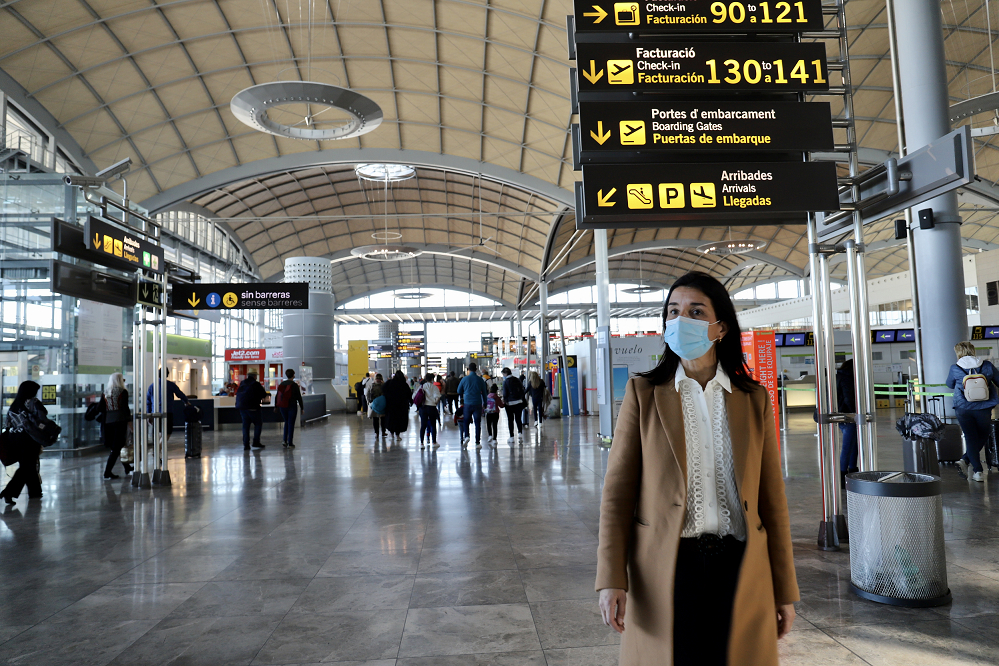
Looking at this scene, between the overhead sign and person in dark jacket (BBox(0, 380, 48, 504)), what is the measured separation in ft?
24.0

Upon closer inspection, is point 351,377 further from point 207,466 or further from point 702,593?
point 702,593

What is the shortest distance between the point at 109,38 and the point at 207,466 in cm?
1427

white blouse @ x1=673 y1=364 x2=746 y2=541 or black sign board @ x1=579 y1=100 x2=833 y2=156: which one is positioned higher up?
black sign board @ x1=579 y1=100 x2=833 y2=156

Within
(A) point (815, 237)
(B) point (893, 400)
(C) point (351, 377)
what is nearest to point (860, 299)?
(A) point (815, 237)

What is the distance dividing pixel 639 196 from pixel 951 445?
6605mm

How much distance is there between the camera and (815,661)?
3.39 m

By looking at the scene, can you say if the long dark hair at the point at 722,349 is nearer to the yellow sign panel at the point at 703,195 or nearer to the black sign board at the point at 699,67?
the yellow sign panel at the point at 703,195

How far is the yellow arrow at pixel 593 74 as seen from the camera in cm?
529

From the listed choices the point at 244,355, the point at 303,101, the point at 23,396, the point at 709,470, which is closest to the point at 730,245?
the point at 244,355

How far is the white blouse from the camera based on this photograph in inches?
76.7

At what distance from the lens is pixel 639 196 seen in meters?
5.15

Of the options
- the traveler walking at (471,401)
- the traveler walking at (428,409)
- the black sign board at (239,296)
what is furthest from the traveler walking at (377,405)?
the black sign board at (239,296)

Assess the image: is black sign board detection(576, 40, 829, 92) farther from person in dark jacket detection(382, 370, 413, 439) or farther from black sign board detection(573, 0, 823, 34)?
person in dark jacket detection(382, 370, 413, 439)

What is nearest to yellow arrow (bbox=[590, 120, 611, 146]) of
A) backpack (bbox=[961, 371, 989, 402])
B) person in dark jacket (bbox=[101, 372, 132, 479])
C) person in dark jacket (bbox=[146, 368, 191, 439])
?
backpack (bbox=[961, 371, 989, 402])
